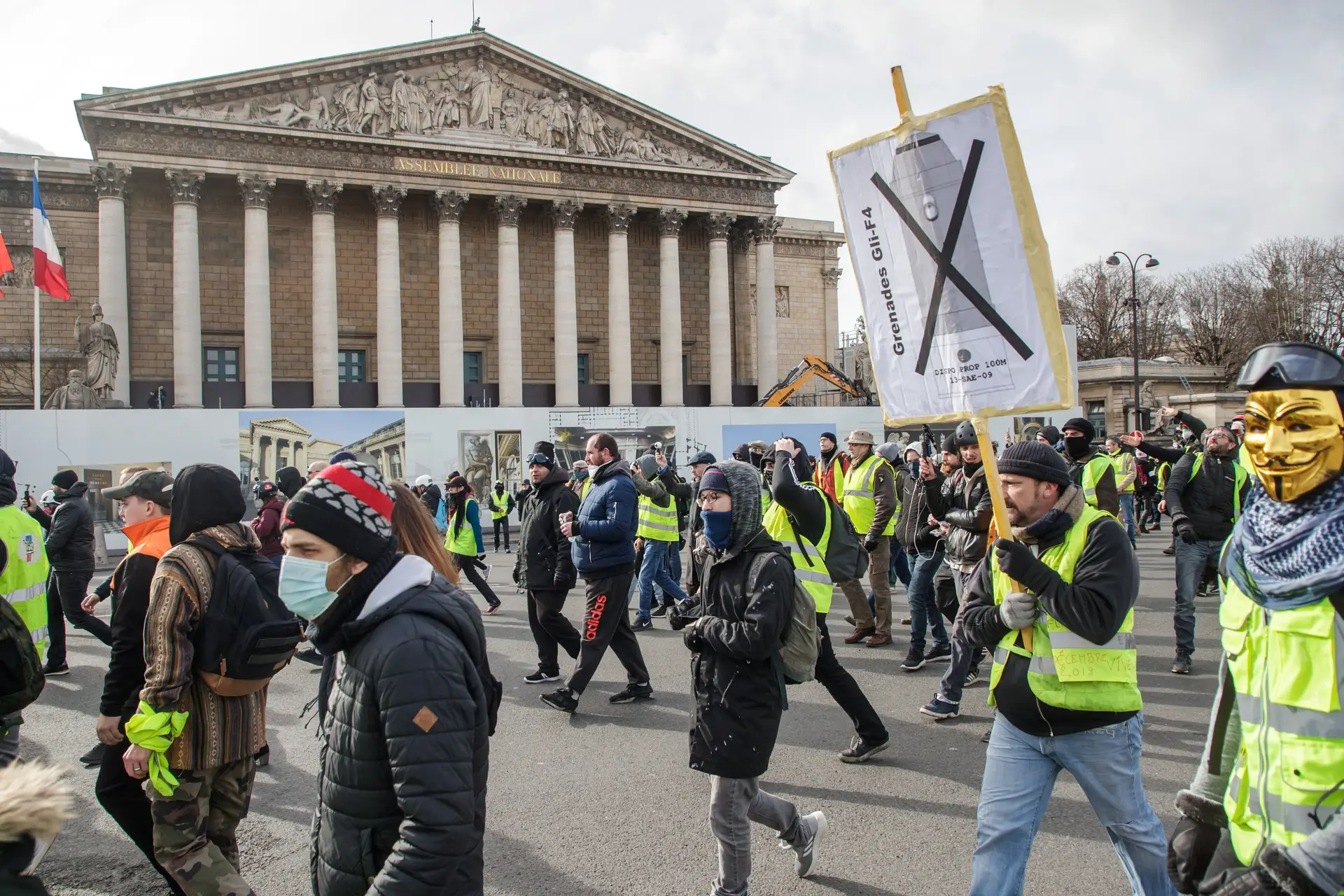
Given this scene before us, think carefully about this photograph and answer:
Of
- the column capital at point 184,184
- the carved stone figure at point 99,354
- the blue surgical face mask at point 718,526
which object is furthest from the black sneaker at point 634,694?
the column capital at point 184,184

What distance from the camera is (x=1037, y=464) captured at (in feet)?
10.2

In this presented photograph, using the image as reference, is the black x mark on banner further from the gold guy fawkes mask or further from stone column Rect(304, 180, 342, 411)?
stone column Rect(304, 180, 342, 411)

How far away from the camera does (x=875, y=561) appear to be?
345 inches

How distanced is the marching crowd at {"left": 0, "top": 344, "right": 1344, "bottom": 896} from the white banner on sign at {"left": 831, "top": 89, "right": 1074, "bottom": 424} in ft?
1.17

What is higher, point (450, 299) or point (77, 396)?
point (450, 299)

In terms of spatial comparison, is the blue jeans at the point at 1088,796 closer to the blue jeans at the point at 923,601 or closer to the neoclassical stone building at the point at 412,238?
the blue jeans at the point at 923,601

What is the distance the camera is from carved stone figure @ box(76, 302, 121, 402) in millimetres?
24141

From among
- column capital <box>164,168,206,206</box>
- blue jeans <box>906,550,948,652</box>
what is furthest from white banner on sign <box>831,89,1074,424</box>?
column capital <box>164,168,206,206</box>

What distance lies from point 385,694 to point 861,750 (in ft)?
13.0

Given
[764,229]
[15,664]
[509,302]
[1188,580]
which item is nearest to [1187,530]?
[1188,580]

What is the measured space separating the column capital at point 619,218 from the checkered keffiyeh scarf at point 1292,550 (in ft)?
101

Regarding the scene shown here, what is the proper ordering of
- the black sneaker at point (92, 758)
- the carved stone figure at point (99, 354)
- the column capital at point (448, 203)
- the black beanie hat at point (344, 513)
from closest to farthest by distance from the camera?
the black beanie hat at point (344, 513) → the black sneaker at point (92, 758) → the carved stone figure at point (99, 354) → the column capital at point (448, 203)

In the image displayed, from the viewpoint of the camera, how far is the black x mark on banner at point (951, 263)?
3.36 metres

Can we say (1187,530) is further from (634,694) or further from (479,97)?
(479,97)
